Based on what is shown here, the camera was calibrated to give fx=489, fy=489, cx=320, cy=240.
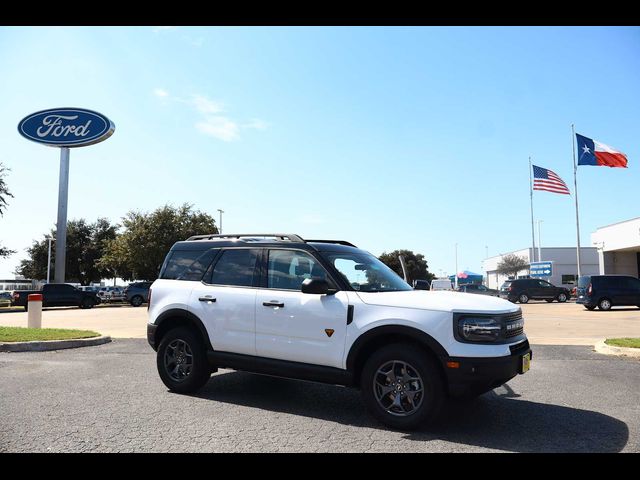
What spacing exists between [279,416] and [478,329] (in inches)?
85.2

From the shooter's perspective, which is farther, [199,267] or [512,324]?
[199,267]

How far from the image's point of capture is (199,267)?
6211 mm

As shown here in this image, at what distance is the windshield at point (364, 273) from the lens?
17.3ft

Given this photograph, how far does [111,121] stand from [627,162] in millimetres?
32454

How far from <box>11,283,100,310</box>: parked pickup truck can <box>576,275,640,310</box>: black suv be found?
2734cm

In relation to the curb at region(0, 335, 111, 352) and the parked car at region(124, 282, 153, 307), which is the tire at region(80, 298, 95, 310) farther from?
the curb at region(0, 335, 111, 352)

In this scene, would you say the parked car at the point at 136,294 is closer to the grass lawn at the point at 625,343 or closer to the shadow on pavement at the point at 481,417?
the shadow on pavement at the point at 481,417

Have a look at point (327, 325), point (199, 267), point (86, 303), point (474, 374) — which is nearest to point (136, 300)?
point (86, 303)

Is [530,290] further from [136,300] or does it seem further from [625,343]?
[136,300]

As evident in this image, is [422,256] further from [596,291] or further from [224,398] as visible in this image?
[224,398]

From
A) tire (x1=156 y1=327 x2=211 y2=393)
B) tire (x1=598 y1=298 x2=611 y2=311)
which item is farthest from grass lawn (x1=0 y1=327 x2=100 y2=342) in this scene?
tire (x1=598 y1=298 x2=611 y2=311)

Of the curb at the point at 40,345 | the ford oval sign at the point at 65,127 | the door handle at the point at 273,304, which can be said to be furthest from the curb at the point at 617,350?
the ford oval sign at the point at 65,127

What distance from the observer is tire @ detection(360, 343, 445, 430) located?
4.37 m

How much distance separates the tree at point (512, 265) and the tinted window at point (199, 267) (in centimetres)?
7221
